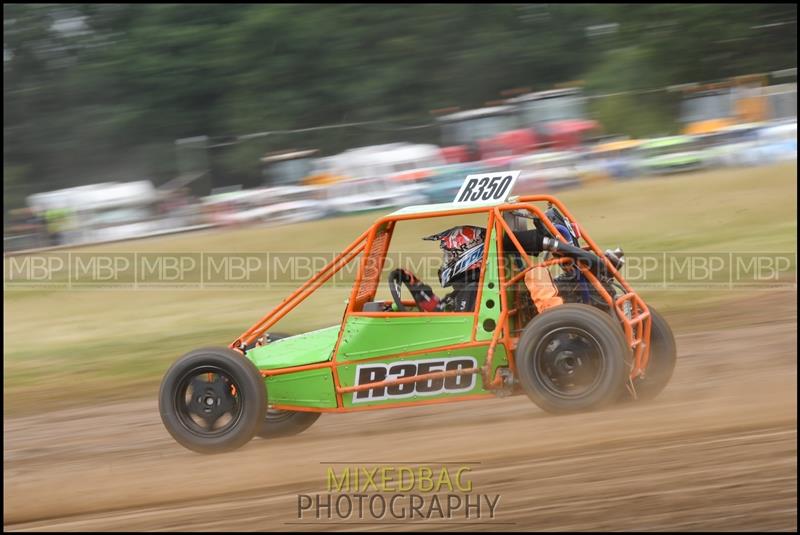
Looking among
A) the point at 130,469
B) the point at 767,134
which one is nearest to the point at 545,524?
the point at 130,469

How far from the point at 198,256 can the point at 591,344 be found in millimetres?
10679

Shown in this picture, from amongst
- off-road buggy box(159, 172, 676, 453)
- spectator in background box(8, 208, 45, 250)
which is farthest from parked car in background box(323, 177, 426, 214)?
off-road buggy box(159, 172, 676, 453)

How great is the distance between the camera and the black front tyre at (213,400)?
17.8 feet

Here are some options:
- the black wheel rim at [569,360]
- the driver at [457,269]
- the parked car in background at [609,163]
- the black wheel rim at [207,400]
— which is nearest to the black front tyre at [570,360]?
the black wheel rim at [569,360]

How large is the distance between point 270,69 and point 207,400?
68.0ft

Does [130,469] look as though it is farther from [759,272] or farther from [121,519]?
[759,272]

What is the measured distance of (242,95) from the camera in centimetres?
2519

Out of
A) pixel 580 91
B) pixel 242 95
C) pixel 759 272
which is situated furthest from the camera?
pixel 242 95

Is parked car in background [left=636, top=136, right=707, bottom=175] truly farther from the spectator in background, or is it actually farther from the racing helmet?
the racing helmet

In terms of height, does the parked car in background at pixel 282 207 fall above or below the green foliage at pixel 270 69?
below

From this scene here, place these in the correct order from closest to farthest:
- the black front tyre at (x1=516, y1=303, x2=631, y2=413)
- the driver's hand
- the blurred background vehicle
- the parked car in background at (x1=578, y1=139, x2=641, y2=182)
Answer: the black front tyre at (x1=516, y1=303, x2=631, y2=413), the driver's hand, the parked car in background at (x1=578, y1=139, x2=641, y2=182), the blurred background vehicle

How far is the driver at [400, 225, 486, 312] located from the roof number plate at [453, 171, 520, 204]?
171 millimetres

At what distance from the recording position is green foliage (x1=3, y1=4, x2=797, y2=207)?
24.9 meters

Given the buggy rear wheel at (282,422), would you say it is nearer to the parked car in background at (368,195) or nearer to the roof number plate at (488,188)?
the roof number plate at (488,188)
